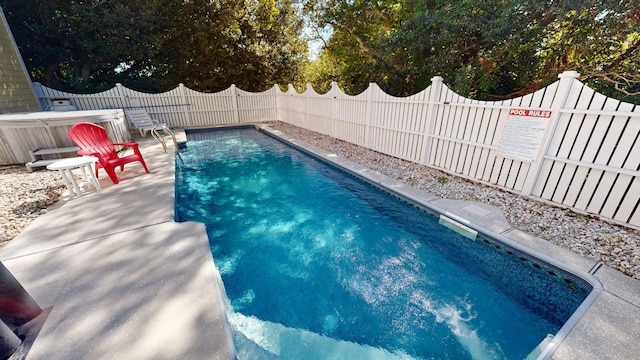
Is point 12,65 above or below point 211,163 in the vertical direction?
above

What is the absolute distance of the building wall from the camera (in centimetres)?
645

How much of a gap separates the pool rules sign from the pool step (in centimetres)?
352

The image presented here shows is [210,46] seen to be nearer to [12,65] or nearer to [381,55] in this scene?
[12,65]

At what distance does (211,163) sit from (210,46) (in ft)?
27.7

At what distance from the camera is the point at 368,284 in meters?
2.70

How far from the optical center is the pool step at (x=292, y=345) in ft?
6.64

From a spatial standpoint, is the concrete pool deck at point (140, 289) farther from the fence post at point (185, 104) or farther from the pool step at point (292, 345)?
the fence post at point (185, 104)

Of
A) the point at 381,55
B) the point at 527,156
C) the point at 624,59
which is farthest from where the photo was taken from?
the point at 381,55

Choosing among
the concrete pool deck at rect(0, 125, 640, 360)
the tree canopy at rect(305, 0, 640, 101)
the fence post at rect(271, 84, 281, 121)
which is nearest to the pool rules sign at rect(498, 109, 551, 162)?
the concrete pool deck at rect(0, 125, 640, 360)

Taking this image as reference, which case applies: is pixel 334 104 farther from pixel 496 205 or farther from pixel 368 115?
pixel 496 205

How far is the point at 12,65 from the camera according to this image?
702 cm

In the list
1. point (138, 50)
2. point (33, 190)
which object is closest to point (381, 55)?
point (33, 190)

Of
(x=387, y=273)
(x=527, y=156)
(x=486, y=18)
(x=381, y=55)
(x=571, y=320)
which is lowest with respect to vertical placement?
(x=387, y=273)

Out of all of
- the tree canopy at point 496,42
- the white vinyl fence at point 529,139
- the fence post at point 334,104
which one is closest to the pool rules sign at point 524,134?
the white vinyl fence at point 529,139
